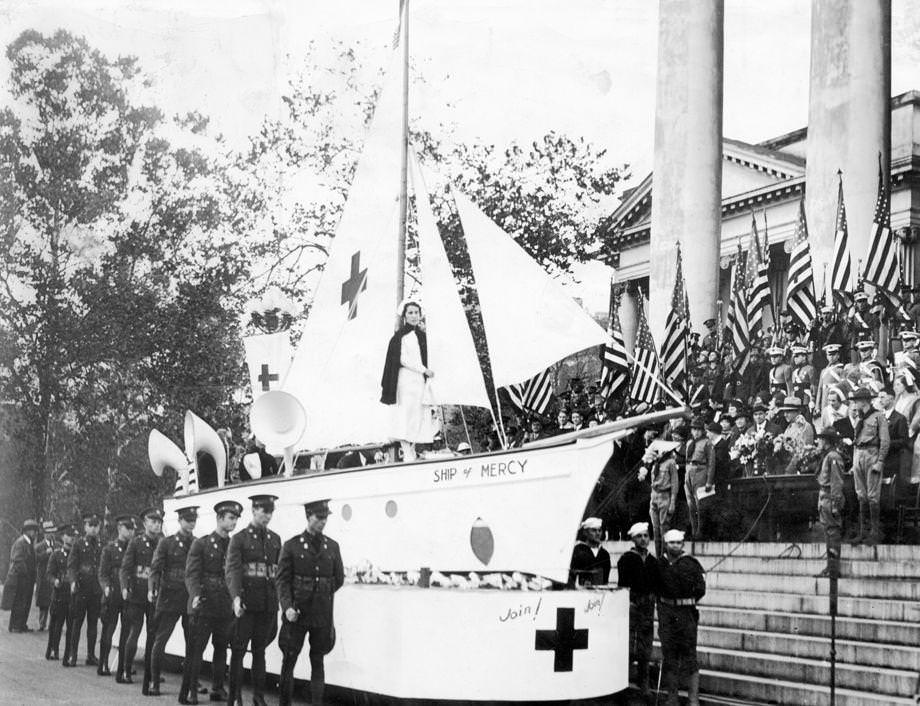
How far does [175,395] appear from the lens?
86.1 ft

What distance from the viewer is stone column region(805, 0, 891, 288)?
65.5ft

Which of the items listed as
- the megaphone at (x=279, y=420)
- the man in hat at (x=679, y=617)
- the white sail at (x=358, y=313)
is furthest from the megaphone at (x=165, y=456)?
the man in hat at (x=679, y=617)

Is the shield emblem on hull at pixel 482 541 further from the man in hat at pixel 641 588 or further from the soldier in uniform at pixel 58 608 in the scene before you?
the soldier in uniform at pixel 58 608

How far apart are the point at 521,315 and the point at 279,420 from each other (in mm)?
3474

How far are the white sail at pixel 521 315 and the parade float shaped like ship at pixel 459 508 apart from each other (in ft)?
0.04

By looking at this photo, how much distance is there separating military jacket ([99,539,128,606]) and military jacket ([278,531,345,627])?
16.3 ft

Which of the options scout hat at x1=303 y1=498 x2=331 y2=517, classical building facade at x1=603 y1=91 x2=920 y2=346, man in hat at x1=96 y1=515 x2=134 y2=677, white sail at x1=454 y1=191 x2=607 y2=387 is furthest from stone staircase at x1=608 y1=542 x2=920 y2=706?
classical building facade at x1=603 y1=91 x2=920 y2=346

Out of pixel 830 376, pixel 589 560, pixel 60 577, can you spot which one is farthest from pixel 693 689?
pixel 60 577

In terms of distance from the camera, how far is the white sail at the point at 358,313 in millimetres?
13109

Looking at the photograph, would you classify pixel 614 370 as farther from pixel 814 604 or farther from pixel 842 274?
pixel 814 604

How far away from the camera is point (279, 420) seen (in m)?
13.5

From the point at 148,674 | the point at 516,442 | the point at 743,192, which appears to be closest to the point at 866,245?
the point at 516,442

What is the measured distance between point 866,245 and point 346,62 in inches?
493

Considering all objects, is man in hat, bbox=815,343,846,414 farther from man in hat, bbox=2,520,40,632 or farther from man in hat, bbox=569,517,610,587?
man in hat, bbox=2,520,40,632
